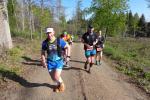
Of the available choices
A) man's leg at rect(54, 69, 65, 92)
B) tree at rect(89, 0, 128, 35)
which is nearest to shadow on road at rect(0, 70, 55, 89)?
man's leg at rect(54, 69, 65, 92)

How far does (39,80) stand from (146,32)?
81.6m

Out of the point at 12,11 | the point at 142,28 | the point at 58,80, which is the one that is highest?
the point at 12,11

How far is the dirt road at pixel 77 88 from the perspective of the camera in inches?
356

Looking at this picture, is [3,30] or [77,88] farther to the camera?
[3,30]

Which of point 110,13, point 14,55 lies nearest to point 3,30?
point 14,55

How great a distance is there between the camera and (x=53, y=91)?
947 centimetres

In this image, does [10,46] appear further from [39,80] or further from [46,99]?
[46,99]

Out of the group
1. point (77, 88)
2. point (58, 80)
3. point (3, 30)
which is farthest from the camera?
point (3, 30)

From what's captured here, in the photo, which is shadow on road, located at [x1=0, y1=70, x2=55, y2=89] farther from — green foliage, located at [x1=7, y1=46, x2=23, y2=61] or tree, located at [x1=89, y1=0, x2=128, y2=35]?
tree, located at [x1=89, y1=0, x2=128, y2=35]

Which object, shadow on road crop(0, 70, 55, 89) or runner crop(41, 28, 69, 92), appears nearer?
runner crop(41, 28, 69, 92)

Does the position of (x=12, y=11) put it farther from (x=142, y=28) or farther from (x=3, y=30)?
(x=142, y=28)

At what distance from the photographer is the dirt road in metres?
9.05

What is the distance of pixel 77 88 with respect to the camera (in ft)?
32.7

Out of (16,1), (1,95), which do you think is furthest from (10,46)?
(16,1)
